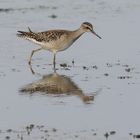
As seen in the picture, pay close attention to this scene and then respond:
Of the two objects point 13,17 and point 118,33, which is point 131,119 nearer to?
point 118,33

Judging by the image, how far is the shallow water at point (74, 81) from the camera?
12.1m

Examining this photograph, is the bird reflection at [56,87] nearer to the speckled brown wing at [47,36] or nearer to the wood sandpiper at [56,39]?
the wood sandpiper at [56,39]

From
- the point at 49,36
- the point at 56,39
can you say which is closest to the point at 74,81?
the point at 56,39

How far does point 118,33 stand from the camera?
20250 mm

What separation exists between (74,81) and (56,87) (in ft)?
1.85

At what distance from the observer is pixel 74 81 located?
15328 millimetres

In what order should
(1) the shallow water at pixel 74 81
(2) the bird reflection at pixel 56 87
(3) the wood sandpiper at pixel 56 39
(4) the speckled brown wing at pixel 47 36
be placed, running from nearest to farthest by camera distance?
1. (1) the shallow water at pixel 74 81
2. (2) the bird reflection at pixel 56 87
3. (3) the wood sandpiper at pixel 56 39
4. (4) the speckled brown wing at pixel 47 36

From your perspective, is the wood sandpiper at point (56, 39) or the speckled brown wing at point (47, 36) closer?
the wood sandpiper at point (56, 39)

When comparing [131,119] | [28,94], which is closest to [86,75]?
[28,94]

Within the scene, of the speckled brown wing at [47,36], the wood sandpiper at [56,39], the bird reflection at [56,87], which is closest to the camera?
the bird reflection at [56,87]

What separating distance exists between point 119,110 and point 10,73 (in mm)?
3428

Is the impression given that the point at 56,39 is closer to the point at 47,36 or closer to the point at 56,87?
the point at 47,36

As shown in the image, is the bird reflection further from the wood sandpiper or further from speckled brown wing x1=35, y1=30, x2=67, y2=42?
speckled brown wing x1=35, y1=30, x2=67, y2=42

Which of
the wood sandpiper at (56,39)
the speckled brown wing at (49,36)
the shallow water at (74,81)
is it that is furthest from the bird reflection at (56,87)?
the speckled brown wing at (49,36)
